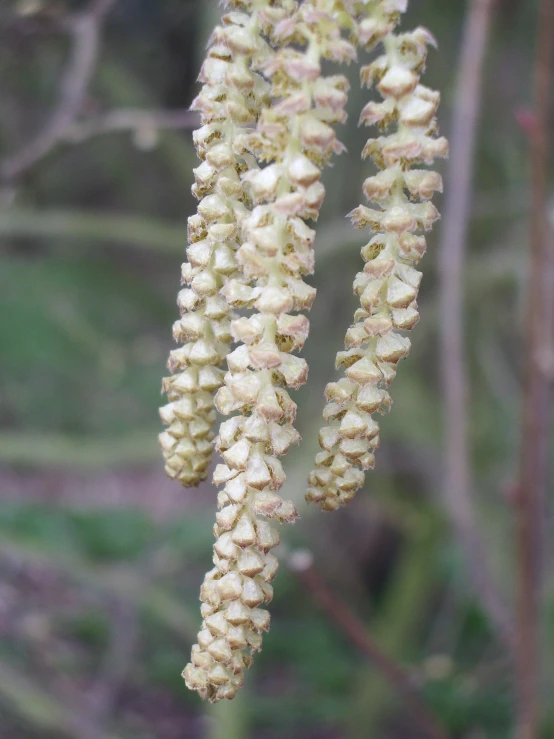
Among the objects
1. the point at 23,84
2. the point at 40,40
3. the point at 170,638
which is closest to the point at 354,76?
the point at 40,40

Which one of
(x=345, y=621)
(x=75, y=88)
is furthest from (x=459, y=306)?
(x=75, y=88)

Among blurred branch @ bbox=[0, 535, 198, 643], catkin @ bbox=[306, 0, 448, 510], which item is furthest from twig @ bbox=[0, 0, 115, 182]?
catkin @ bbox=[306, 0, 448, 510]

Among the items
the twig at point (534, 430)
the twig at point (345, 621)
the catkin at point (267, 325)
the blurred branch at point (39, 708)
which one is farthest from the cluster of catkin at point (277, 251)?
the blurred branch at point (39, 708)

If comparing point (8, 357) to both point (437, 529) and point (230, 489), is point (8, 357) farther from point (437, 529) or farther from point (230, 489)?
point (230, 489)

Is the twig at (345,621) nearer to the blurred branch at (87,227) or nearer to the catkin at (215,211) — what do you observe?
the catkin at (215,211)

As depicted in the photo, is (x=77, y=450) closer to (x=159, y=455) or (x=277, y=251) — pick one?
(x=159, y=455)
